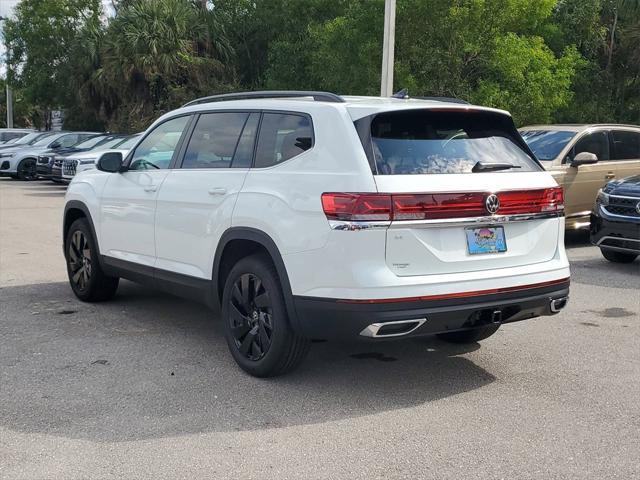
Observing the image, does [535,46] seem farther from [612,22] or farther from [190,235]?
[190,235]

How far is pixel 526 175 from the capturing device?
4766mm

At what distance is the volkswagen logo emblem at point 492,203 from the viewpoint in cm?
445

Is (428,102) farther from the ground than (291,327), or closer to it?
farther from the ground

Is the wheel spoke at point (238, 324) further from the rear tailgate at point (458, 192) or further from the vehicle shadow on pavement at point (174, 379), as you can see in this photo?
the rear tailgate at point (458, 192)

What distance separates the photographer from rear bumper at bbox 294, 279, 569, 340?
4188mm

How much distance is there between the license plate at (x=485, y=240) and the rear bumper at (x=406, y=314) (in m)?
0.26

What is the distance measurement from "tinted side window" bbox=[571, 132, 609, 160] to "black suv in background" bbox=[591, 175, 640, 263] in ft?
5.35

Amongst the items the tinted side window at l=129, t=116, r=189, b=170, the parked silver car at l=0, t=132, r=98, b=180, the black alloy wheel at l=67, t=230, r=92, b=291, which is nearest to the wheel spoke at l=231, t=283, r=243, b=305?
the tinted side window at l=129, t=116, r=189, b=170

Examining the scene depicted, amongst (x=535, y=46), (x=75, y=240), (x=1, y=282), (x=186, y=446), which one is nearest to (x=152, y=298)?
(x=75, y=240)

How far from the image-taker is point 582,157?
10352 millimetres

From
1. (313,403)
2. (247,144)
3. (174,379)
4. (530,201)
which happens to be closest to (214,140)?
(247,144)

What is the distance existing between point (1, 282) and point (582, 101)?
20391 millimetres

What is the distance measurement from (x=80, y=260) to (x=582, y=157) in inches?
269

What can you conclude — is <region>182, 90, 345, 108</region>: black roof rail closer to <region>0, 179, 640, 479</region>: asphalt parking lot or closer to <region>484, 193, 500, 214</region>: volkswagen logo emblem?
<region>484, 193, 500, 214</region>: volkswagen logo emblem
